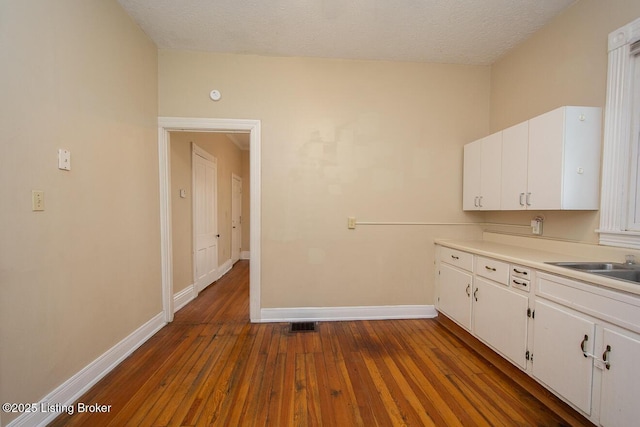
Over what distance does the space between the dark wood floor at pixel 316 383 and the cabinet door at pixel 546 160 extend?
1369 millimetres

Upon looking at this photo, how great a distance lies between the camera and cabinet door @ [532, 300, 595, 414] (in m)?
1.33

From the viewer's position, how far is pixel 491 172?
2350 mm

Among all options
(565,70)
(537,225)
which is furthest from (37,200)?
(565,70)

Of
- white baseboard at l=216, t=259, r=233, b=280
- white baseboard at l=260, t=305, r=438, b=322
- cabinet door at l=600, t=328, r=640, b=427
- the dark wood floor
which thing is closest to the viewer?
cabinet door at l=600, t=328, r=640, b=427

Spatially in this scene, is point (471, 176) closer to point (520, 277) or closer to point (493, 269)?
point (493, 269)

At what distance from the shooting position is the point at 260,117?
2.58 metres

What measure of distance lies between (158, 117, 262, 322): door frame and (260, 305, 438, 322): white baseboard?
213mm

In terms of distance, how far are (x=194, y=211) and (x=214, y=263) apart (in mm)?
1142

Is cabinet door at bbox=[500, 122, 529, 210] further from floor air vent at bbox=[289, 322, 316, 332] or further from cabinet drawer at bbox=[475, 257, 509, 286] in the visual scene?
floor air vent at bbox=[289, 322, 316, 332]

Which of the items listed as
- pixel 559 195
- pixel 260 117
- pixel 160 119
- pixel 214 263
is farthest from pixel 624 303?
pixel 214 263

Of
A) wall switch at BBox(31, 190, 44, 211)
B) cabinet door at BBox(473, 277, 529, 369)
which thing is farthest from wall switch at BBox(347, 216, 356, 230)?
wall switch at BBox(31, 190, 44, 211)

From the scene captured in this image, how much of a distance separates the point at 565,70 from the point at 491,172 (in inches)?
37.7

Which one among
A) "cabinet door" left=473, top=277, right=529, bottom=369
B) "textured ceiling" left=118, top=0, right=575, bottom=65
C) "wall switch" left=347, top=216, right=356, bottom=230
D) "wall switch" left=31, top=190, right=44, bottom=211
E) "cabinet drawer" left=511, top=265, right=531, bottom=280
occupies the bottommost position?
"cabinet door" left=473, top=277, right=529, bottom=369

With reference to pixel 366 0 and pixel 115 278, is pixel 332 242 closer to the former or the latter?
pixel 115 278
